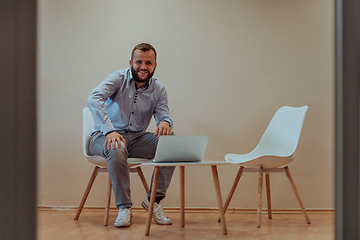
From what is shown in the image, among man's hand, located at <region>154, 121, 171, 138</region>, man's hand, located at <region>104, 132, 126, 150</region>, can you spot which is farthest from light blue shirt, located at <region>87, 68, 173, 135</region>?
man's hand, located at <region>104, 132, 126, 150</region>

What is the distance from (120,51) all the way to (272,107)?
53.7 inches

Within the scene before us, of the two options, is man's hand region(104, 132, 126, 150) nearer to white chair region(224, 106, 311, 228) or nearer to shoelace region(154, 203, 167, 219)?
shoelace region(154, 203, 167, 219)

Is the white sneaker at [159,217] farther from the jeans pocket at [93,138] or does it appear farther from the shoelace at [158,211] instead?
the jeans pocket at [93,138]

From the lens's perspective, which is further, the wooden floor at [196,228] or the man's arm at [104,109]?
the man's arm at [104,109]

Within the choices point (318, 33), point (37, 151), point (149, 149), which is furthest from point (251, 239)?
point (318, 33)

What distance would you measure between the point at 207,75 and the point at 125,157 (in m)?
1.18

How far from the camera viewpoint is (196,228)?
2.33 meters

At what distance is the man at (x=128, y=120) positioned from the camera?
2.30 metres

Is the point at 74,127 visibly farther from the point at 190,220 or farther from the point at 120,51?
the point at 190,220

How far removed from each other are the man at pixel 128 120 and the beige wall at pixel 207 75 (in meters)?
0.50

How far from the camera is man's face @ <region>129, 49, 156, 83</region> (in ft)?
8.52

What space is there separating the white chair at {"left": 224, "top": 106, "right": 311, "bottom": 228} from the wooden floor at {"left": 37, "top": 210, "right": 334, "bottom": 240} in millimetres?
130

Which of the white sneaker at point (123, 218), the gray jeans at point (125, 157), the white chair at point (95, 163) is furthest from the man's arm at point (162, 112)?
the white sneaker at point (123, 218)

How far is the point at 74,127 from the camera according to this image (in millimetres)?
3279
